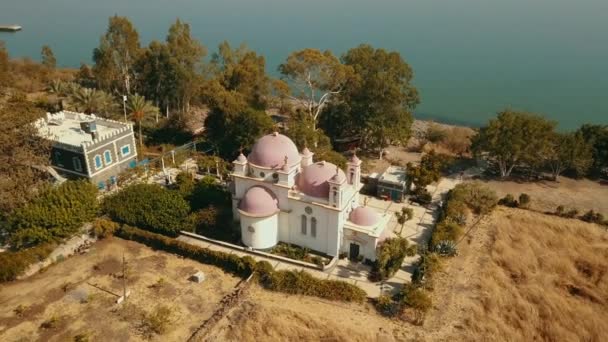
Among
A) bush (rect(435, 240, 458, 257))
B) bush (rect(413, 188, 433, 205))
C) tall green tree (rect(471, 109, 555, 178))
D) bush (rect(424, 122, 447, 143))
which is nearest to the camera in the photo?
bush (rect(435, 240, 458, 257))

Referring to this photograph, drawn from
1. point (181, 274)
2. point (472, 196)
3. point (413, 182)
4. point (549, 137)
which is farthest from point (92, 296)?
point (549, 137)

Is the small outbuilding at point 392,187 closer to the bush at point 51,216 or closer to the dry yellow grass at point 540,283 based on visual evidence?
the dry yellow grass at point 540,283

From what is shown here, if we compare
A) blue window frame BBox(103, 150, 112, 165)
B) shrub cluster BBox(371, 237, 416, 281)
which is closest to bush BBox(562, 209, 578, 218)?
shrub cluster BBox(371, 237, 416, 281)

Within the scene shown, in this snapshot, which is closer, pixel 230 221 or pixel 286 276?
pixel 286 276

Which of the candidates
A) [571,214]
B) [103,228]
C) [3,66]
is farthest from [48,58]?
[571,214]

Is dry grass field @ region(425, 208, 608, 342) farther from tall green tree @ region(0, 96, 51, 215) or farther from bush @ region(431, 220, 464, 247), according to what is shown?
tall green tree @ region(0, 96, 51, 215)

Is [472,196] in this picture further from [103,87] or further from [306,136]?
[103,87]
